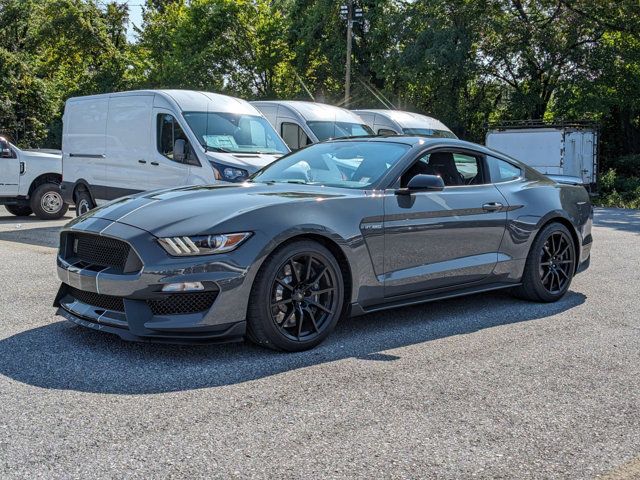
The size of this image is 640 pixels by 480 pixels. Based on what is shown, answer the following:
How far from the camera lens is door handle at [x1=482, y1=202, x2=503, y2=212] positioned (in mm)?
6168

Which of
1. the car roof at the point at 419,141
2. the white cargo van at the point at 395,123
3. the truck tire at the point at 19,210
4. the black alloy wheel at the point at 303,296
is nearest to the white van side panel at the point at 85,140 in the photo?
the truck tire at the point at 19,210

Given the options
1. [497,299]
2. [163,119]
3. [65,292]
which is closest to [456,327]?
[497,299]

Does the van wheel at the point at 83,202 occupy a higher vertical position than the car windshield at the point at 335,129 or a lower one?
lower

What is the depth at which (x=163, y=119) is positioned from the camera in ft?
38.3

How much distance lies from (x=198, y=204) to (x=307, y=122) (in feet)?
34.1

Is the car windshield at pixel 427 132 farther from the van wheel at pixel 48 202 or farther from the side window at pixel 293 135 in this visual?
the van wheel at pixel 48 202

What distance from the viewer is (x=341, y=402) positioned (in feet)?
13.1

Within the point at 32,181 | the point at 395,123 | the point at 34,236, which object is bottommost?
the point at 34,236

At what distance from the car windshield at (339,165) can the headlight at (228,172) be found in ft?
14.6

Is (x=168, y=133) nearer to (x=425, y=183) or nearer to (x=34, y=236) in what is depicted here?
(x=34, y=236)

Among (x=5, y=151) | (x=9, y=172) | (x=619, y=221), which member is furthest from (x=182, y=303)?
(x=619, y=221)

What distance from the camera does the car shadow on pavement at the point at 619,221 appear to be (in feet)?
46.5

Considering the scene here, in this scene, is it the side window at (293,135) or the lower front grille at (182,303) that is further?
the side window at (293,135)

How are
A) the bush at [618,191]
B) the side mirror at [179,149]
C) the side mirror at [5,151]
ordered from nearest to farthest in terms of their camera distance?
the side mirror at [179,149]
the side mirror at [5,151]
the bush at [618,191]
